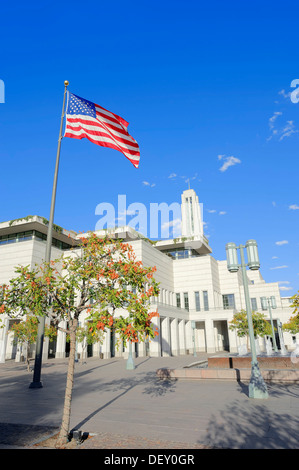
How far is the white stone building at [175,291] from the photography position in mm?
38372

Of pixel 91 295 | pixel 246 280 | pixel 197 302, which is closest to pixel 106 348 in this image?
pixel 197 302

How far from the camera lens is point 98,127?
14148 mm

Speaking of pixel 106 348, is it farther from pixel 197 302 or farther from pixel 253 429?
pixel 253 429

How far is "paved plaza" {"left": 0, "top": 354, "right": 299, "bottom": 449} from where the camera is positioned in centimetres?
644

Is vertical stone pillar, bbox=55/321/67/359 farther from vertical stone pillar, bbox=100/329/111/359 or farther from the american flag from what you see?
the american flag

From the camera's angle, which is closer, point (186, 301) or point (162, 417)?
point (162, 417)

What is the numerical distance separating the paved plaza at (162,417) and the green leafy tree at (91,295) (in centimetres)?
146

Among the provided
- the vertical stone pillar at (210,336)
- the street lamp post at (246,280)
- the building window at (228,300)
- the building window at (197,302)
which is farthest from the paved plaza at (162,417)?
the building window at (228,300)

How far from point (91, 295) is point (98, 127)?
9.02 metres

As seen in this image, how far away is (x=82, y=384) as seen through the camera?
16.3 meters

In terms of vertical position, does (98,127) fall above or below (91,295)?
above
